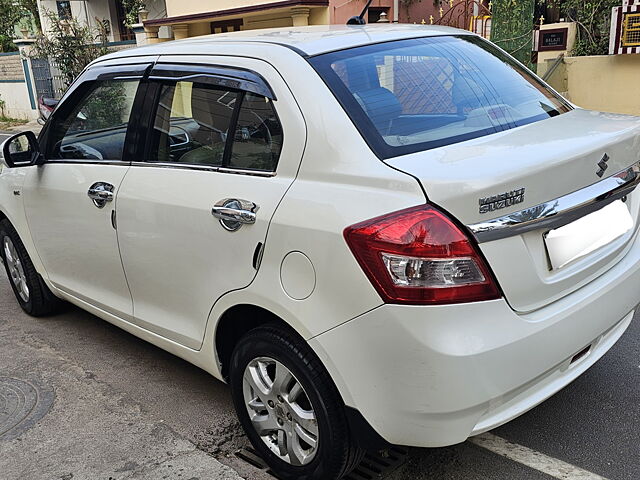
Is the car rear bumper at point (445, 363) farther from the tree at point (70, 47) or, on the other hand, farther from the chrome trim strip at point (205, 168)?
the tree at point (70, 47)

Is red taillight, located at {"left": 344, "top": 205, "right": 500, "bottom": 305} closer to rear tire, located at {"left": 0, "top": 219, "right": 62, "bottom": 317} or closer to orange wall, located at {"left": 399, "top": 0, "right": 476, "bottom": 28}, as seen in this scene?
rear tire, located at {"left": 0, "top": 219, "right": 62, "bottom": 317}

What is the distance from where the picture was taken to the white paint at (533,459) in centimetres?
261

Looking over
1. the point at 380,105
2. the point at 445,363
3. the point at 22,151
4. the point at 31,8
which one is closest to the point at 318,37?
the point at 380,105

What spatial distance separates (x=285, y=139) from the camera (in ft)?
8.29

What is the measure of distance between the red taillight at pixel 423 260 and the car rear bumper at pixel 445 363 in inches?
1.8

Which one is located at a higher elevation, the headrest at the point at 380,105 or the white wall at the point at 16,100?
the headrest at the point at 380,105

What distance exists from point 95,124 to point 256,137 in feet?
4.76

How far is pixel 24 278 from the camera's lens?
4.51 metres

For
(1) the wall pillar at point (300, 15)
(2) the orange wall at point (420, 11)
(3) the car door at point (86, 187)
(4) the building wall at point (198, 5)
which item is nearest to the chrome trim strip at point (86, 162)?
(3) the car door at point (86, 187)

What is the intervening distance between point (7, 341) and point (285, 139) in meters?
2.80

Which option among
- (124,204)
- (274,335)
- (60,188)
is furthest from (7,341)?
(274,335)

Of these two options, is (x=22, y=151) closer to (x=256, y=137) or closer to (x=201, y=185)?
(x=201, y=185)

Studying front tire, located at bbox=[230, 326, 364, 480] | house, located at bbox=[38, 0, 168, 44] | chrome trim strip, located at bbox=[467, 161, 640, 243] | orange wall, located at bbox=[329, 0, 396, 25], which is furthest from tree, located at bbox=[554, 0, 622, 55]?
house, located at bbox=[38, 0, 168, 44]

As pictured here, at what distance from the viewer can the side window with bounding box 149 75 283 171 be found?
2.62 metres
